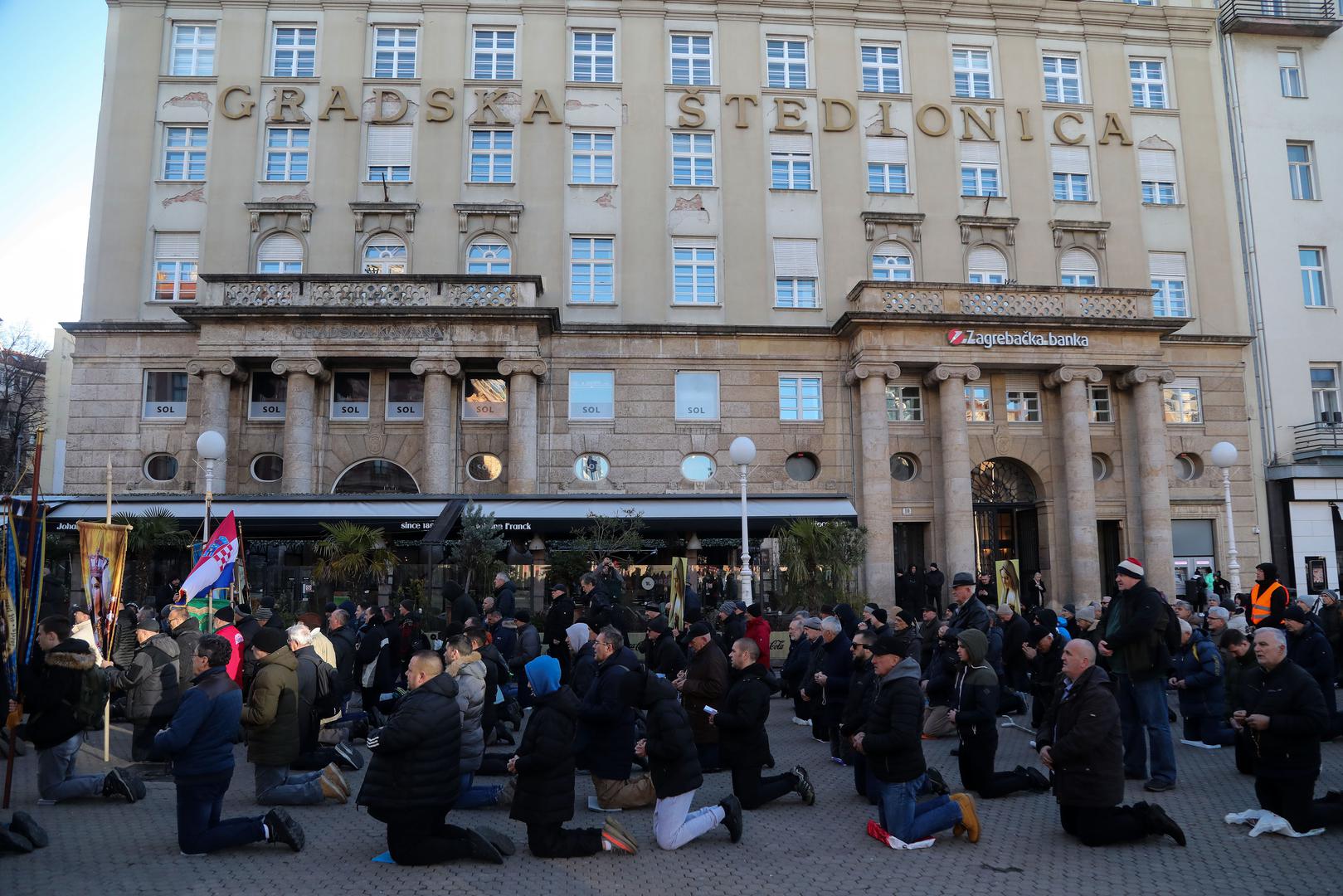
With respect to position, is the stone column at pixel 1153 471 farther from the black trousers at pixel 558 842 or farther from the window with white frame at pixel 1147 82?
the black trousers at pixel 558 842

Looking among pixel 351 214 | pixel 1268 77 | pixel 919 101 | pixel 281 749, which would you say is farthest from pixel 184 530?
pixel 1268 77

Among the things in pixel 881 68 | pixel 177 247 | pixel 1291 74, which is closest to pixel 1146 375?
pixel 881 68

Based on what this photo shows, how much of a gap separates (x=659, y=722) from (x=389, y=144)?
28847mm

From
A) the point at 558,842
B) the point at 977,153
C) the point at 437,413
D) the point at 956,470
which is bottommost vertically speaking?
the point at 558,842

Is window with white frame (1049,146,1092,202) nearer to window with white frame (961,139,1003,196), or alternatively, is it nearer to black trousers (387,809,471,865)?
window with white frame (961,139,1003,196)

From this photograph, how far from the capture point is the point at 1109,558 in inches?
1283

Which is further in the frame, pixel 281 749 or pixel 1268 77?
pixel 1268 77

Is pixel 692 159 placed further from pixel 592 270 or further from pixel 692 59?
pixel 592 270

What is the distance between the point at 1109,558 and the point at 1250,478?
232 inches

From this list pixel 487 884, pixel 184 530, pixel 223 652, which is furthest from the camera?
pixel 184 530

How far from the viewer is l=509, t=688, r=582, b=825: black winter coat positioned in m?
7.86

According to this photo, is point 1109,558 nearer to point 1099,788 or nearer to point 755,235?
point 755,235

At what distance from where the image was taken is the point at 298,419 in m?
28.5

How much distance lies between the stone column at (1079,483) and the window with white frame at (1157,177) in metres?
8.67
